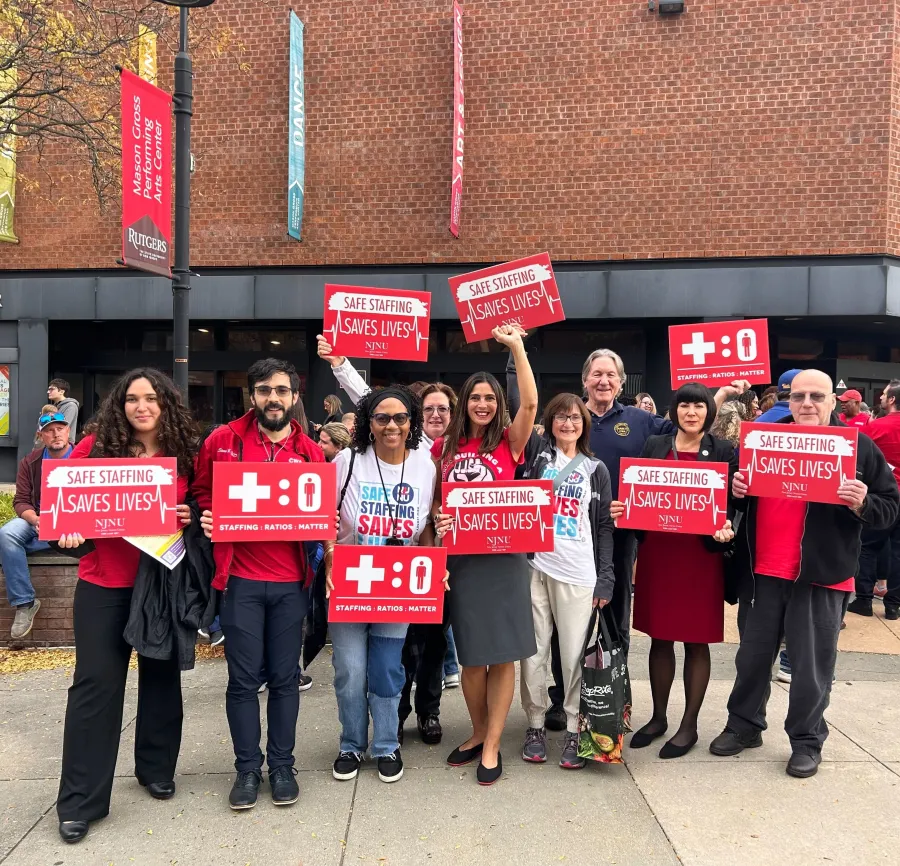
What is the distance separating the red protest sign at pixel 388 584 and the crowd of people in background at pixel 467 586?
5.7 inches

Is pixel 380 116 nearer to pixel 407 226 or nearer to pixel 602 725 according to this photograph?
pixel 407 226

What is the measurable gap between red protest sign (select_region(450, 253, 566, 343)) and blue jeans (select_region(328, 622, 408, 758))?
191 centimetres

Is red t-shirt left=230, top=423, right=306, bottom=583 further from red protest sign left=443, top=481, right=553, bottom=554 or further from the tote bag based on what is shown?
the tote bag

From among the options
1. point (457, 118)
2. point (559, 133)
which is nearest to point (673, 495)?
point (457, 118)

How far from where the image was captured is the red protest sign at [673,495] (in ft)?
12.4

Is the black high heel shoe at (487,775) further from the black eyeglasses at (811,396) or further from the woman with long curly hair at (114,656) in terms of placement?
the black eyeglasses at (811,396)

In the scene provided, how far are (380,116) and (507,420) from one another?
11.2 meters

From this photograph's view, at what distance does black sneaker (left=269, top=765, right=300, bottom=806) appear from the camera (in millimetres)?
3467

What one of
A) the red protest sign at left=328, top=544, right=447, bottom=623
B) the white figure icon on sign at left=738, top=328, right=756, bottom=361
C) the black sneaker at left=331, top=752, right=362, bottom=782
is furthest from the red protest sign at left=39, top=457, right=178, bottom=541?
the white figure icon on sign at left=738, top=328, right=756, bottom=361

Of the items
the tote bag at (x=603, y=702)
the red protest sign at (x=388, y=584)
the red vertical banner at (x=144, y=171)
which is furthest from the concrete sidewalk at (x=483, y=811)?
the red vertical banner at (x=144, y=171)

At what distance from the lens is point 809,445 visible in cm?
370

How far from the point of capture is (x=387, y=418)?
363 cm

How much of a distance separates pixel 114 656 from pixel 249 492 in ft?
Result: 3.11

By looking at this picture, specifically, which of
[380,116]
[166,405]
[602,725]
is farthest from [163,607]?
[380,116]
